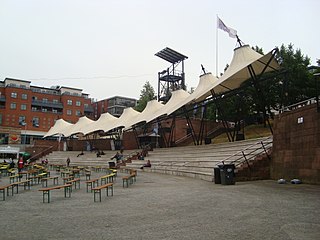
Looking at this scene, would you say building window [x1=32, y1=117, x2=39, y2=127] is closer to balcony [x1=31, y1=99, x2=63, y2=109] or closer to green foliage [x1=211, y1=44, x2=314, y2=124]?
balcony [x1=31, y1=99, x2=63, y2=109]

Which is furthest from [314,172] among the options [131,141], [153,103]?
[131,141]

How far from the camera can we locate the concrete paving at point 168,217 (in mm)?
6469

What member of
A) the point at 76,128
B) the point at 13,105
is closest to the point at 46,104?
the point at 13,105

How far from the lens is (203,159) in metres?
24.2

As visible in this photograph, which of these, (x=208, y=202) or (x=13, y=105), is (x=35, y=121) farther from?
(x=208, y=202)

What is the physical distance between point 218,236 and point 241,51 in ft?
79.5

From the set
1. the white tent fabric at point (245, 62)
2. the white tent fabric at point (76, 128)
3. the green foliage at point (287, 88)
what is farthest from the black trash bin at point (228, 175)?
the white tent fabric at point (76, 128)

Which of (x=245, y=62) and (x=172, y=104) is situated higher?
(x=245, y=62)

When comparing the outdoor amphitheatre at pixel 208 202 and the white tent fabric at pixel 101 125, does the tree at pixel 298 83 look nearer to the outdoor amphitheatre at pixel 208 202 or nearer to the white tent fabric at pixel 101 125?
the outdoor amphitheatre at pixel 208 202

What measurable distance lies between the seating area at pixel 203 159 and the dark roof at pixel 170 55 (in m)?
32.2

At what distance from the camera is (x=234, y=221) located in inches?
297

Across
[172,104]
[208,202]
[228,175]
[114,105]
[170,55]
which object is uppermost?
[170,55]

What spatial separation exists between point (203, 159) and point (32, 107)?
6629cm

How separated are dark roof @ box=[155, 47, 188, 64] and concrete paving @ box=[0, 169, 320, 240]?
49.9m
